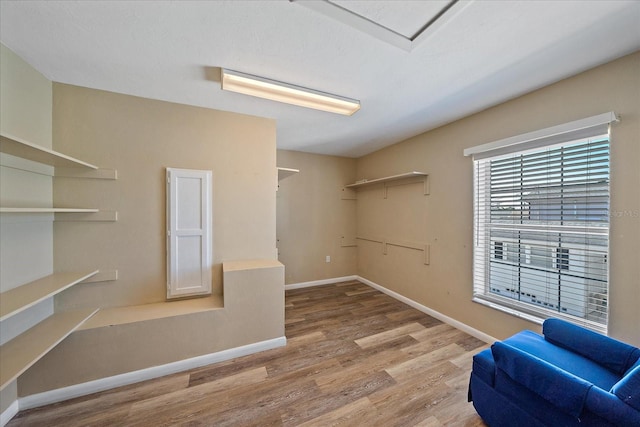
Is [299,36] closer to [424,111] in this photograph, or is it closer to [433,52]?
[433,52]

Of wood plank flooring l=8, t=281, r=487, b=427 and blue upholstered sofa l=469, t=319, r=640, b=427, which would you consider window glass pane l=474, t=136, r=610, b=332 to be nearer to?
blue upholstered sofa l=469, t=319, r=640, b=427

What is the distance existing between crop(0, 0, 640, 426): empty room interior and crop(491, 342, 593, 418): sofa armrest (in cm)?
60

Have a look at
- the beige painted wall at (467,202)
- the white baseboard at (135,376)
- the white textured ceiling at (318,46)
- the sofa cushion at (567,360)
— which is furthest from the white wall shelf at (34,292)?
the beige painted wall at (467,202)

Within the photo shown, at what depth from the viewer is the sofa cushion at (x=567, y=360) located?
4.38 ft

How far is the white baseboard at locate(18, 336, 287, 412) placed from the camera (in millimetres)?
1709

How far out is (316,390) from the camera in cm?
183

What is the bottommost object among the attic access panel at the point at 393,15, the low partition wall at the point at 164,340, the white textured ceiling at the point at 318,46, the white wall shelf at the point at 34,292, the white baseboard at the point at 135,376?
the white baseboard at the point at 135,376

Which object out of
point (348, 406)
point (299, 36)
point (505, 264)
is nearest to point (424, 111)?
point (299, 36)

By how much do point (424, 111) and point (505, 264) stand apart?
1.86 m

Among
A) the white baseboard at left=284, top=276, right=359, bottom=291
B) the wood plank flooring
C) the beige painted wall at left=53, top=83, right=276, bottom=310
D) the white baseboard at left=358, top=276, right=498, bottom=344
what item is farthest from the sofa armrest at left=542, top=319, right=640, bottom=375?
the white baseboard at left=284, top=276, right=359, bottom=291

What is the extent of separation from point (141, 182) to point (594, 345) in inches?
148

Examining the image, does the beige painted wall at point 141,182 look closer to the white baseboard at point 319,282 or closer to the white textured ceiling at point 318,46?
the white textured ceiling at point 318,46

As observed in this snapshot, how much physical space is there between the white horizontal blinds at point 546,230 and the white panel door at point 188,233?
9.83 feet

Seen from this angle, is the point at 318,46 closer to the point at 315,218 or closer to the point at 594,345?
the point at 594,345
